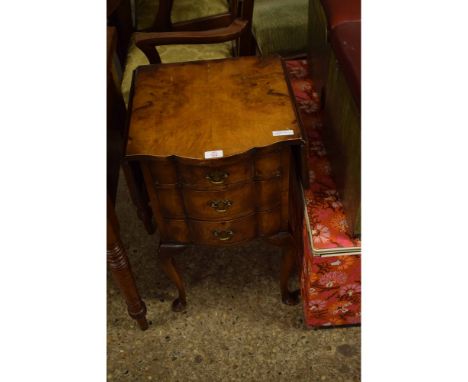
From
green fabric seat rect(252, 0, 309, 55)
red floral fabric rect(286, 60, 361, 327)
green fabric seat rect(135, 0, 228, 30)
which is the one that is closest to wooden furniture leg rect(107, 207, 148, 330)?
red floral fabric rect(286, 60, 361, 327)

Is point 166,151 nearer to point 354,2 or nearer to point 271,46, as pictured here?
point 354,2

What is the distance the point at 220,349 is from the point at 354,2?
122cm

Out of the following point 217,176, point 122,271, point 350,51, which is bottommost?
point 122,271

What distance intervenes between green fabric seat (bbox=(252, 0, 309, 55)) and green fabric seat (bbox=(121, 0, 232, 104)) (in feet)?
0.88

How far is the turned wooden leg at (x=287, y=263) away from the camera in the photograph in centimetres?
145

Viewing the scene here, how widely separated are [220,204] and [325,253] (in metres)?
0.34

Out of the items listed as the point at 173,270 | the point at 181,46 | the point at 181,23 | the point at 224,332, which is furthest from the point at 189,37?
the point at 224,332

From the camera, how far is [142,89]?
1.34 m

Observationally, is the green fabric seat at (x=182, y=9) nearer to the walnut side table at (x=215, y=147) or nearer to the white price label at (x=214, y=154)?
the walnut side table at (x=215, y=147)

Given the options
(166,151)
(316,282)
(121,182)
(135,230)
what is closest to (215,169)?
(166,151)

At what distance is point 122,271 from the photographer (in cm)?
142

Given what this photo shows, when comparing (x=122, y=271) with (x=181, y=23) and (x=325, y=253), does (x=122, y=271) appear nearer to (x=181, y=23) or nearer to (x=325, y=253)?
(x=325, y=253)

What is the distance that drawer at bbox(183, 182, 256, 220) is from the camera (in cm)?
123

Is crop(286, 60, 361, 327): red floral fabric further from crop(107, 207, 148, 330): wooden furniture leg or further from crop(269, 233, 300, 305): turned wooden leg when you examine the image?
crop(107, 207, 148, 330): wooden furniture leg
